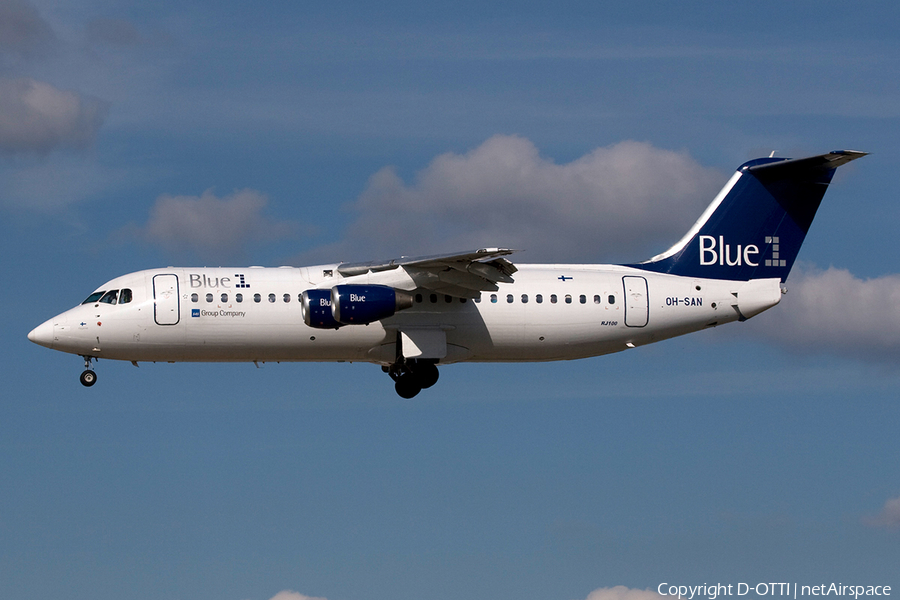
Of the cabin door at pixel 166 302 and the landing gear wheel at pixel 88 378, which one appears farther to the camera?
the landing gear wheel at pixel 88 378

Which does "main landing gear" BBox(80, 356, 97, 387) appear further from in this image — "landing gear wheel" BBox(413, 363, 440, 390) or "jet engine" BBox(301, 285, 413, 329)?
"landing gear wheel" BBox(413, 363, 440, 390)

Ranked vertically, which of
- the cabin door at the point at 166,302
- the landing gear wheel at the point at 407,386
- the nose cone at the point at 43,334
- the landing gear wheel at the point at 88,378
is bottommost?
the landing gear wheel at the point at 407,386

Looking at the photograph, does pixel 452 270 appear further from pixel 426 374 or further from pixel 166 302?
pixel 166 302

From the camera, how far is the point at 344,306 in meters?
27.9

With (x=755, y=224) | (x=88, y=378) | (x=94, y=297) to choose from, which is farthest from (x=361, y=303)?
(x=755, y=224)

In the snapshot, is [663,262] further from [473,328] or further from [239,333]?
[239,333]

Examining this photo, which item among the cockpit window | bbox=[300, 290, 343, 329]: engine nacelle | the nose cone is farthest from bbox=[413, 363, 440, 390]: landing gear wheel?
the nose cone

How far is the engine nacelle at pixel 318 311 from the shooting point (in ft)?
91.8

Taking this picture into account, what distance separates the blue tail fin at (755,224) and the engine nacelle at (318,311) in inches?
379

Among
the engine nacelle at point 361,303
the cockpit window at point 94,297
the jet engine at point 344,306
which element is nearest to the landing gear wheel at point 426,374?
the engine nacelle at point 361,303

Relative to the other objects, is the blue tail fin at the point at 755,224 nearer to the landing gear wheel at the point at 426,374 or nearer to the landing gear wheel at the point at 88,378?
the landing gear wheel at the point at 426,374

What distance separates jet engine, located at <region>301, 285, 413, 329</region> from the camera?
27.9m

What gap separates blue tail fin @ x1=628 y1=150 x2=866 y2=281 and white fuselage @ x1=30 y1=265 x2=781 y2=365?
2.05ft

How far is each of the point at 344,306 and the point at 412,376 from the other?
3.90m
